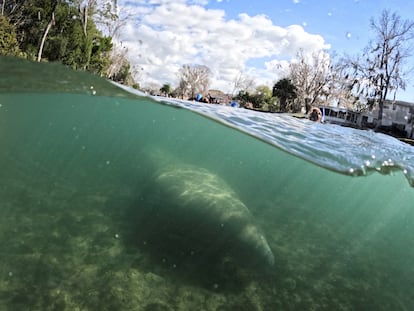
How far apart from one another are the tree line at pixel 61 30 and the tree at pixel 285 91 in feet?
96.5

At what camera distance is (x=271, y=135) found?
32.0ft

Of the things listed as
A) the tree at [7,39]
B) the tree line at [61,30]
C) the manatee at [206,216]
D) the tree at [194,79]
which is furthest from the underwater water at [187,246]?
the tree at [194,79]

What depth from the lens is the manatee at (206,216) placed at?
23.0 ft

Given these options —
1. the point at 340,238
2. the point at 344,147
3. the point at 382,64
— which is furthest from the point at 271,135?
the point at 382,64

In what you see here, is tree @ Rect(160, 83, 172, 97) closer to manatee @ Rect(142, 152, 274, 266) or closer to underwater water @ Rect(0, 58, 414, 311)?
underwater water @ Rect(0, 58, 414, 311)

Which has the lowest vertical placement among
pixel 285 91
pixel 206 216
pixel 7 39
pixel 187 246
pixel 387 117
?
pixel 187 246

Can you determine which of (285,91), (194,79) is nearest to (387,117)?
(285,91)

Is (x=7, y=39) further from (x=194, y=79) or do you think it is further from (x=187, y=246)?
(x=194, y=79)

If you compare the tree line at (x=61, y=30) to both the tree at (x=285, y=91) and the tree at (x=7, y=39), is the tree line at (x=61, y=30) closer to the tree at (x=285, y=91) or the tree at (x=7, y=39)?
the tree at (x=7, y=39)

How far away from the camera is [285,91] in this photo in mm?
56594

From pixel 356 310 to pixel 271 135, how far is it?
16.3ft

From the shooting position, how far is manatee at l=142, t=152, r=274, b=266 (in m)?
7.02

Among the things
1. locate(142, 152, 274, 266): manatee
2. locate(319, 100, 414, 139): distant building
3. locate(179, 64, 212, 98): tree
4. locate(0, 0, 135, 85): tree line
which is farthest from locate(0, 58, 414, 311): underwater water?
locate(179, 64, 212, 98): tree

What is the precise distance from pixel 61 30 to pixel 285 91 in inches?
1409
